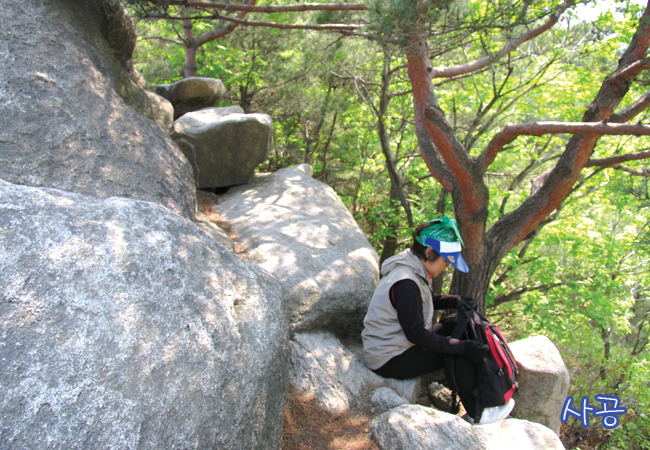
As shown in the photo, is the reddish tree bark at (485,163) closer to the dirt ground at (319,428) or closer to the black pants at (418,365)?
the black pants at (418,365)

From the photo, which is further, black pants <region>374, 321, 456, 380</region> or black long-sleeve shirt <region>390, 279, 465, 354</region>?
black pants <region>374, 321, 456, 380</region>

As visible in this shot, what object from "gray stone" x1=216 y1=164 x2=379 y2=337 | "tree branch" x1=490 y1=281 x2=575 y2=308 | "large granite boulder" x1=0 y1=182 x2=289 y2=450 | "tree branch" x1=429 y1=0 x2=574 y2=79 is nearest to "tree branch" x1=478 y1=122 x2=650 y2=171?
"tree branch" x1=429 y1=0 x2=574 y2=79

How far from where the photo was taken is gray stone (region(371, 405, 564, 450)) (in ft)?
8.55

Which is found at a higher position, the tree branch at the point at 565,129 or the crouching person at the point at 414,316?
the tree branch at the point at 565,129

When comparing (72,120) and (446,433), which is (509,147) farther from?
(72,120)

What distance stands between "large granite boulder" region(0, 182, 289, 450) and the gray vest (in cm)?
110

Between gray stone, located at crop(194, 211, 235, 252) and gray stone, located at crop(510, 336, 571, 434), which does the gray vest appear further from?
gray stone, located at crop(194, 211, 235, 252)

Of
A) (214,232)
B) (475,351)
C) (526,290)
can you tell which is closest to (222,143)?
(214,232)

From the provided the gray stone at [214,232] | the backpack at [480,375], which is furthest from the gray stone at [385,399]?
the gray stone at [214,232]

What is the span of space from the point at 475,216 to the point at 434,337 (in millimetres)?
1886

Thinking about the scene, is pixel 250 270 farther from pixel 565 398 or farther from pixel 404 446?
pixel 565 398

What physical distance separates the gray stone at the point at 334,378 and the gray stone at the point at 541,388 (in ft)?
3.07

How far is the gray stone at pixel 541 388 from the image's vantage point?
3.54m

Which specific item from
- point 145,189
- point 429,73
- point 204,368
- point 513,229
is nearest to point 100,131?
point 145,189
